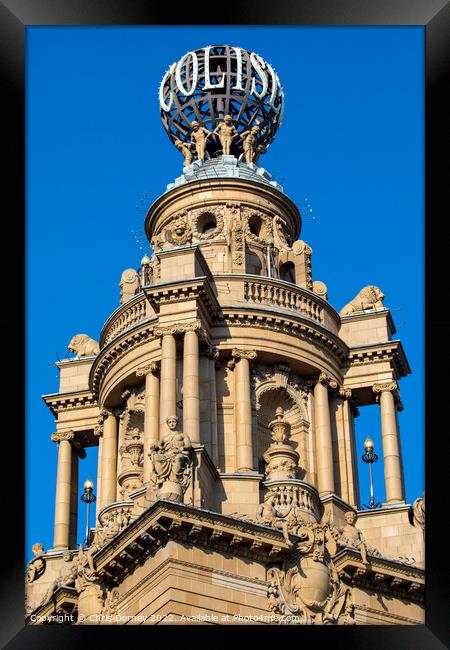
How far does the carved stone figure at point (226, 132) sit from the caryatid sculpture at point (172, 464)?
21010mm

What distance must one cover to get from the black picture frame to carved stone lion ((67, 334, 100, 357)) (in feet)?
110

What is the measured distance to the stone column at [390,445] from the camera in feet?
170

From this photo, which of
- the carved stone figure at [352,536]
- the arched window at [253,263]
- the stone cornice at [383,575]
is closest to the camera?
the stone cornice at [383,575]

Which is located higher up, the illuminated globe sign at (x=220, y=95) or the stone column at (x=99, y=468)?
the illuminated globe sign at (x=220, y=95)

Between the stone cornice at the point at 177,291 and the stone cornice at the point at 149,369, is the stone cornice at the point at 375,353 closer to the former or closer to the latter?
the stone cornice at the point at 177,291

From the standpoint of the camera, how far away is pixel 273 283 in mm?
52812

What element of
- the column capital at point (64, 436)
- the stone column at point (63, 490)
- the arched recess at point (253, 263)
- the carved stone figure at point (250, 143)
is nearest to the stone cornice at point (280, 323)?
the arched recess at point (253, 263)

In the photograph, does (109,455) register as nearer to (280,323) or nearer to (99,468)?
(99,468)

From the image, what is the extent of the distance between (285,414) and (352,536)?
27.9 feet

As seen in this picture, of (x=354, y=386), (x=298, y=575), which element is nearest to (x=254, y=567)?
(x=298, y=575)

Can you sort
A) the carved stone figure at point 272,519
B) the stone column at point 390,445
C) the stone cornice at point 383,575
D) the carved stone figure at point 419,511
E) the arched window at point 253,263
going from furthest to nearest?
1. the arched window at point 253,263
2. the stone column at point 390,445
3. the carved stone figure at point 419,511
4. the stone cornice at point 383,575
5. the carved stone figure at point 272,519

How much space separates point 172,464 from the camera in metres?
40.7

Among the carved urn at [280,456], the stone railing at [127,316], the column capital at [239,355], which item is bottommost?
the carved urn at [280,456]
